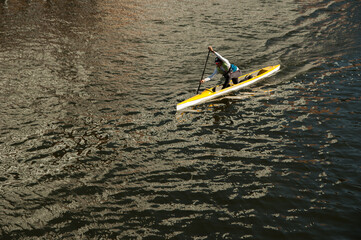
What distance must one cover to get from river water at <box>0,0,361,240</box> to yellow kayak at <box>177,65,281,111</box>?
0.48 m

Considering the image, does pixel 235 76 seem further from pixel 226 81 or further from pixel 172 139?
pixel 172 139

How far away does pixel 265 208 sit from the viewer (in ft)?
33.7

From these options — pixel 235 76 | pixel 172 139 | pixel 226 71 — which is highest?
pixel 226 71

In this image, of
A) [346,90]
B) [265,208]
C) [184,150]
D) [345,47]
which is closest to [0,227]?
[184,150]

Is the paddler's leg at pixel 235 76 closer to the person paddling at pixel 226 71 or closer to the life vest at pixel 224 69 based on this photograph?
the person paddling at pixel 226 71

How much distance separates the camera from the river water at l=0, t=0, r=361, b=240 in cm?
994

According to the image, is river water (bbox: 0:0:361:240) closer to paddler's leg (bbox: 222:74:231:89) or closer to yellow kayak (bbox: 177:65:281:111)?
yellow kayak (bbox: 177:65:281:111)

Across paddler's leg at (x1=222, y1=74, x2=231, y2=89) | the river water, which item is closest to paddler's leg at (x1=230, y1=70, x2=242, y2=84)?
paddler's leg at (x1=222, y1=74, x2=231, y2=89)

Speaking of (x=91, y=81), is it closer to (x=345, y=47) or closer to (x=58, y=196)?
(x=58, y=196)

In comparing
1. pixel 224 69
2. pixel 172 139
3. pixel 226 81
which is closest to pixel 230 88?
pixel 226 81

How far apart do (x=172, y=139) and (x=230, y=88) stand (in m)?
5.83

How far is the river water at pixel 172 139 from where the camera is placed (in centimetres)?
994

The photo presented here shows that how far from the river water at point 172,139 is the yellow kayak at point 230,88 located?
48 cm

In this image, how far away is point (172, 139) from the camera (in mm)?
13961
